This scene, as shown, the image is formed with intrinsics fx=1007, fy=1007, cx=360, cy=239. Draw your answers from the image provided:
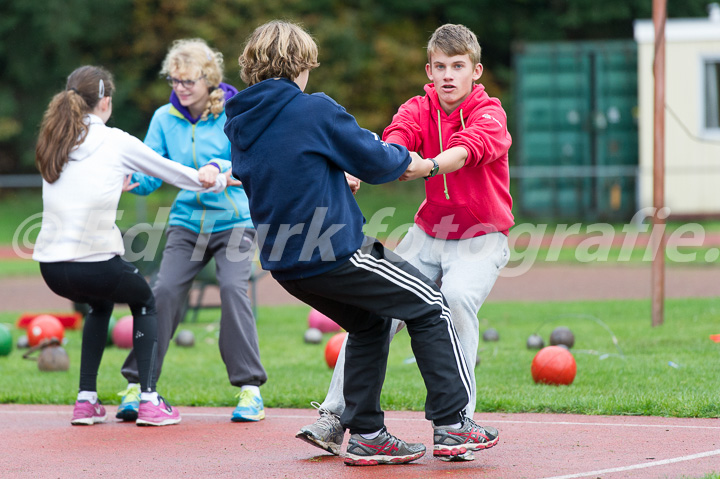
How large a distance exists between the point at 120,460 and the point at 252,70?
216cm

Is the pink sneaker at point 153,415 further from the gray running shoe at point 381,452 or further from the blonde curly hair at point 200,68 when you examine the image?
the blonde curly hair at point 200,68

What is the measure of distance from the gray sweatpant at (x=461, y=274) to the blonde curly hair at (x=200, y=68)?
1.81m

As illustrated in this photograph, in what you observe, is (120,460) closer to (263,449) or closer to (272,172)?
(263,449)

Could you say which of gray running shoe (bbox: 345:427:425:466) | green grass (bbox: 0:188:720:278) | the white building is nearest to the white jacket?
gray running shoe (bbox: 345:427:425:466)

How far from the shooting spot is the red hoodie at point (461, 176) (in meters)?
5.27

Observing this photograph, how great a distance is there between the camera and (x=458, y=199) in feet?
17.3

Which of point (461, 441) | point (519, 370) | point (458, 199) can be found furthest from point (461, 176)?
point (519, 370)

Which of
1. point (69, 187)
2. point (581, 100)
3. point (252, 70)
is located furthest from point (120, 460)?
point (581, 100)

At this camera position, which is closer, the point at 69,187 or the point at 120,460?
the point at 120,460

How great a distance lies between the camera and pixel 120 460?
5285mm

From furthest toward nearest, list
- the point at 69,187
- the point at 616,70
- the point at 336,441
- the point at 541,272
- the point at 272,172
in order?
1. the point at 616,70
2. the point at 541,272
3. the point at 69,187
4. the point at 336,441
5. the point at 272,172

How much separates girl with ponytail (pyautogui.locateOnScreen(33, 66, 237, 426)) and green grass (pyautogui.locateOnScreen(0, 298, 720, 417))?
1.43 m

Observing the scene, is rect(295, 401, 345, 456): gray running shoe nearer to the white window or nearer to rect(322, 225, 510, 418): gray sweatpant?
rect(322, 225, 510, 418): gray sweatpant

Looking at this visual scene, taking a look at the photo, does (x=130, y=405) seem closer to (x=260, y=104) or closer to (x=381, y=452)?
(x=381, y=452)
